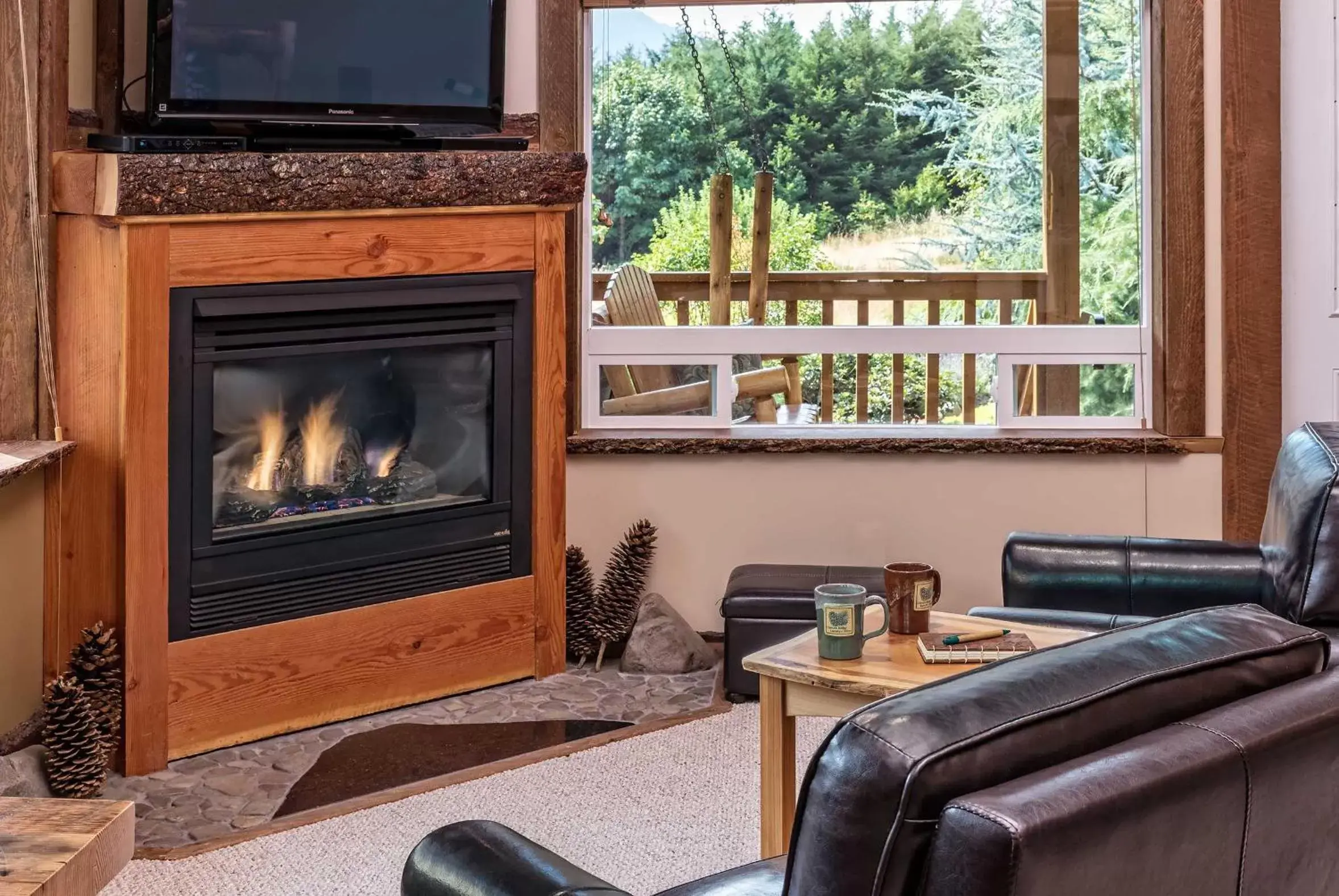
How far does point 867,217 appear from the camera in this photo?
13.9 ft

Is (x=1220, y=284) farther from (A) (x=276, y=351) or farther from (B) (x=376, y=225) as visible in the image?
(A) (x=276, y=351)

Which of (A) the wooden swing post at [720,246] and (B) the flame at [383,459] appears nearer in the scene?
(B) the flame at [383,459]

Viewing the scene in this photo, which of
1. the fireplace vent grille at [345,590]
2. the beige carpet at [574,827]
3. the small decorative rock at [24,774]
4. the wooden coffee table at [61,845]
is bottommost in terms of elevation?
the beige carpet at [574,827]

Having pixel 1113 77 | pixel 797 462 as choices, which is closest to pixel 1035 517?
pixel 797 462

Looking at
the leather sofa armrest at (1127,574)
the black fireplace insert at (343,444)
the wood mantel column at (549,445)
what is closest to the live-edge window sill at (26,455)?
the black fireplace insert at (343,444)

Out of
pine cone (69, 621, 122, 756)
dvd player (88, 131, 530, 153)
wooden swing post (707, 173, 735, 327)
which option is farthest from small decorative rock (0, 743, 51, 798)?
wooden swing post (707, 173, 735, 327)

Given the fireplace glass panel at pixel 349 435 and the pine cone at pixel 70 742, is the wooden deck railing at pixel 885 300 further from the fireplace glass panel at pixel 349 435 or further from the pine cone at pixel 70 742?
the pine cone at pixel 70 742

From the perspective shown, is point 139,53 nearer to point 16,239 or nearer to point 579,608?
point 16,239

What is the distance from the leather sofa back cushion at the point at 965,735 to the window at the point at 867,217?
117 inches

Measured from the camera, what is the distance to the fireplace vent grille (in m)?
3.22

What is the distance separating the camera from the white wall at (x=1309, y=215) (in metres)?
3.81

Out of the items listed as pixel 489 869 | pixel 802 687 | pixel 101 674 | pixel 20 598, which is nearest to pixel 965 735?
pixel 489 869

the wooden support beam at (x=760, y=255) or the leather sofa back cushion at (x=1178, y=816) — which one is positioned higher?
the wooden support beam at (x=760, y=255)

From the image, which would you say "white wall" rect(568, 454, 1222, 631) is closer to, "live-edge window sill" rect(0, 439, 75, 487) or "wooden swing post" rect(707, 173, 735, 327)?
"wooden swing post" rect(707, 173, 735, 327)
